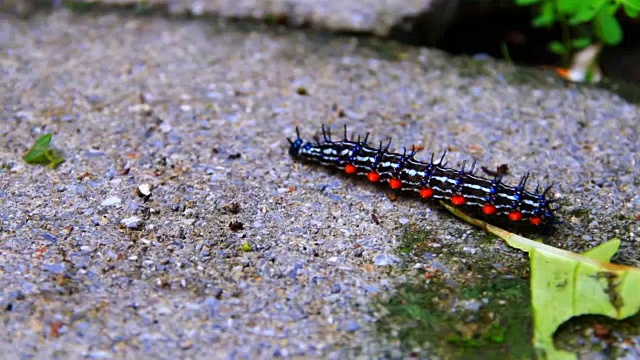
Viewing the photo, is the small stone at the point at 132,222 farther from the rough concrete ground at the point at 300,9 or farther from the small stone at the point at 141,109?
the rough concrete ground at the point at 300,9

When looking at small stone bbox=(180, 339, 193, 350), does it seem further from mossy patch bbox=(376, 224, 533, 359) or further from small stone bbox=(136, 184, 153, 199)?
small stone bbox=(136, 184, 153, 199)

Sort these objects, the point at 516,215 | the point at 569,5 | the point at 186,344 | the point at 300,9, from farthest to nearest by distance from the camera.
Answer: the point at 300,9 < the point at 569,5 < the point at 516,215 < the point at 186,344

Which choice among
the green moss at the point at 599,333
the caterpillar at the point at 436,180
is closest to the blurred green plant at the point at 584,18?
the caterpillar at the point at 436,180

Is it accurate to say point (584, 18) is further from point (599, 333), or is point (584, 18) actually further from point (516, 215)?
point (599, 333)

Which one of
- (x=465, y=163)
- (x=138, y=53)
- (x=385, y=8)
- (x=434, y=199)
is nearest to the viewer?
(x=434, y=199)

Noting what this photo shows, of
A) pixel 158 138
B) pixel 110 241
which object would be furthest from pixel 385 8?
pixel 110 241

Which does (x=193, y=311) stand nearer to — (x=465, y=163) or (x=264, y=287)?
(x=264, y=287)

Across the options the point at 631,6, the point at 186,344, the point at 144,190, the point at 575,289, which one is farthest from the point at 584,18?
the point at 186,344

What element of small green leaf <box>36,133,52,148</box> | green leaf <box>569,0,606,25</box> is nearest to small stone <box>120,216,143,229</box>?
small green leaf <box>36,133,52,148</box>
